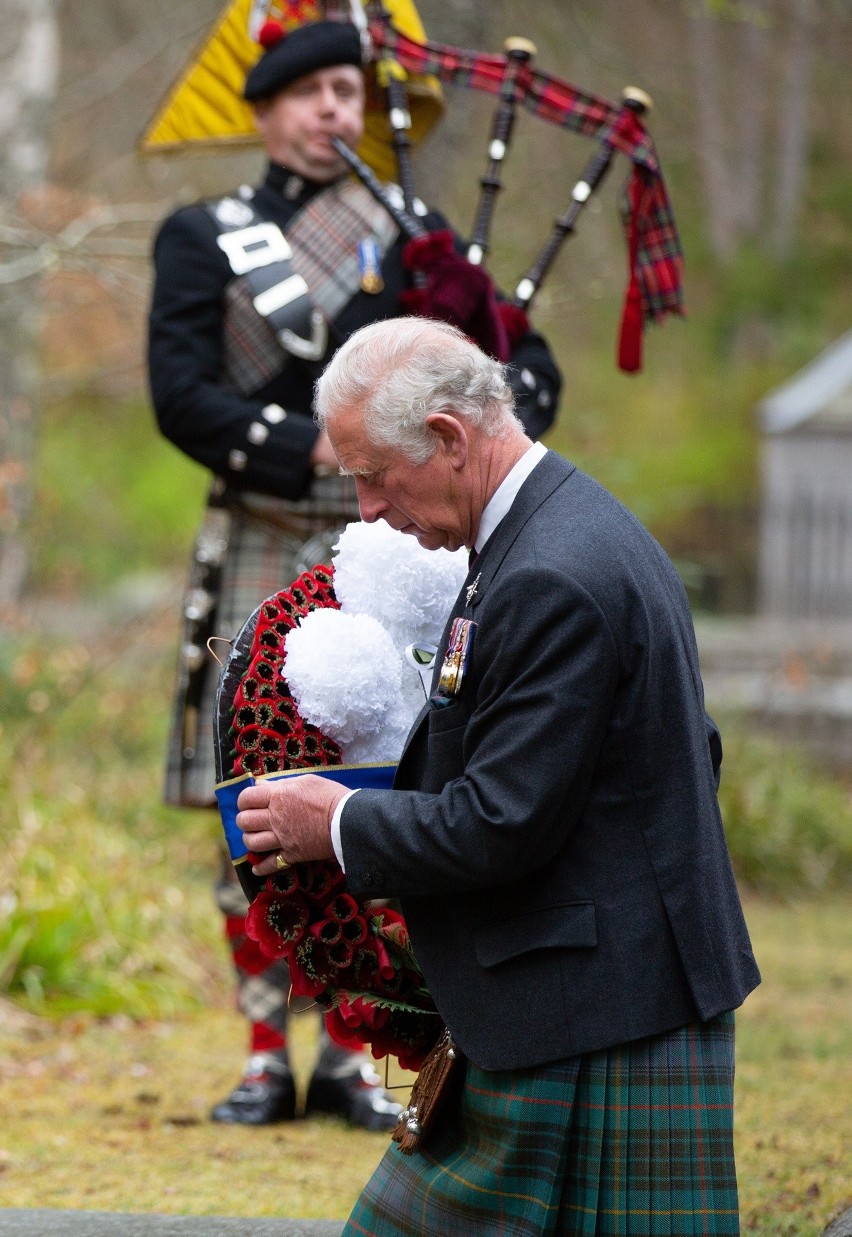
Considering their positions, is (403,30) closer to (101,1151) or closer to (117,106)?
(101,1151)

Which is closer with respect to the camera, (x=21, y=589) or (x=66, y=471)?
(x=21, y=589)

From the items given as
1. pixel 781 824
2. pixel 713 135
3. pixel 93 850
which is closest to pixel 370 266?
pixel 93 850

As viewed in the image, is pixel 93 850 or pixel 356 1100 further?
pixel 93 850

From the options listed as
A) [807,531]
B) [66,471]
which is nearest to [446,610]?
[807,531]

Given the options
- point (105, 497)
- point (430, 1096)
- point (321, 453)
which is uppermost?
point (321, 453)

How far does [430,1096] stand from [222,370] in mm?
1887

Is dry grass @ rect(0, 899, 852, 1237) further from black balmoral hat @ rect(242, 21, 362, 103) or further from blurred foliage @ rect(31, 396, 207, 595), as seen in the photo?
blurred foliage @ rect(31, 396, 207, 595)

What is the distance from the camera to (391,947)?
238 centimetres

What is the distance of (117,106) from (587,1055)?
14267 millimetres

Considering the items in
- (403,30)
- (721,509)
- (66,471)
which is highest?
(403,30)

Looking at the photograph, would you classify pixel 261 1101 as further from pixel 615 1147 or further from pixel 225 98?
pixel 225 98

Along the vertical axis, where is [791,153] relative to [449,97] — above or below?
below

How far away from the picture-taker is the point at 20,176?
808 centimetres

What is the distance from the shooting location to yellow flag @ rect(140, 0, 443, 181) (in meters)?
3.77
